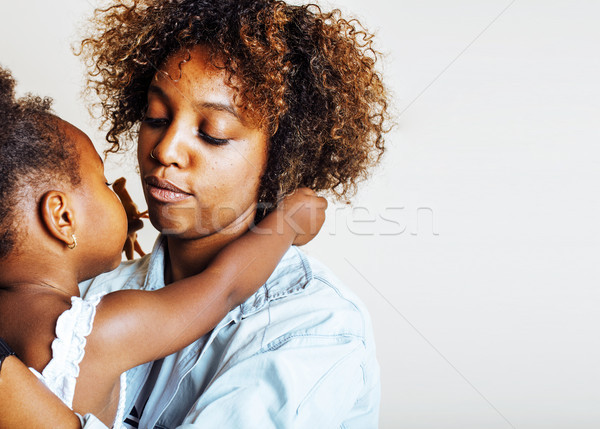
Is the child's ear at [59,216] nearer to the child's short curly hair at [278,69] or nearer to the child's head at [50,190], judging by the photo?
the child's head at [50,190]

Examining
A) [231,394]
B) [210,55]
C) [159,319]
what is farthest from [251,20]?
[231,394]

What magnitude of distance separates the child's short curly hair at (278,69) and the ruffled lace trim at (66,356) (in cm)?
63

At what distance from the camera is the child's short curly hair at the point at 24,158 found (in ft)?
3.85

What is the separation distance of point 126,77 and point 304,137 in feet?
1.65

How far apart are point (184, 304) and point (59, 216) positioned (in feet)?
0.93

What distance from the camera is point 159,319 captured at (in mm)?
1192

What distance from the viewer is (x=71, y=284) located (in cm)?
125

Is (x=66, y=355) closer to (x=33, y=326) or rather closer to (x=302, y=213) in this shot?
(x=33, y=326)

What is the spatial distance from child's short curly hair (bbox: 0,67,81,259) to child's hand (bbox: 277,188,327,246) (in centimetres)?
52

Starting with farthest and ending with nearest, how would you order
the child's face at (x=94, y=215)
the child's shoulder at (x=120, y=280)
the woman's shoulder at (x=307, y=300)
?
the child's shoulder at (x=120, y=280) → the woman's shoulder at (x=307, y=300) → the child's face at (x=94, y=215)

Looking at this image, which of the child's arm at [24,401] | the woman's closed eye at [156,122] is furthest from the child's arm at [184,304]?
the woman's closed eye at [156,122]

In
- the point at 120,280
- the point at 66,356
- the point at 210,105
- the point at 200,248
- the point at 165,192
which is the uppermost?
the point at 210,105

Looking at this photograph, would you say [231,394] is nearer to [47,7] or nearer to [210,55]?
[210,55]

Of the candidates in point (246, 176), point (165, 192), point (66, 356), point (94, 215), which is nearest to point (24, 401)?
point (66, 356)
